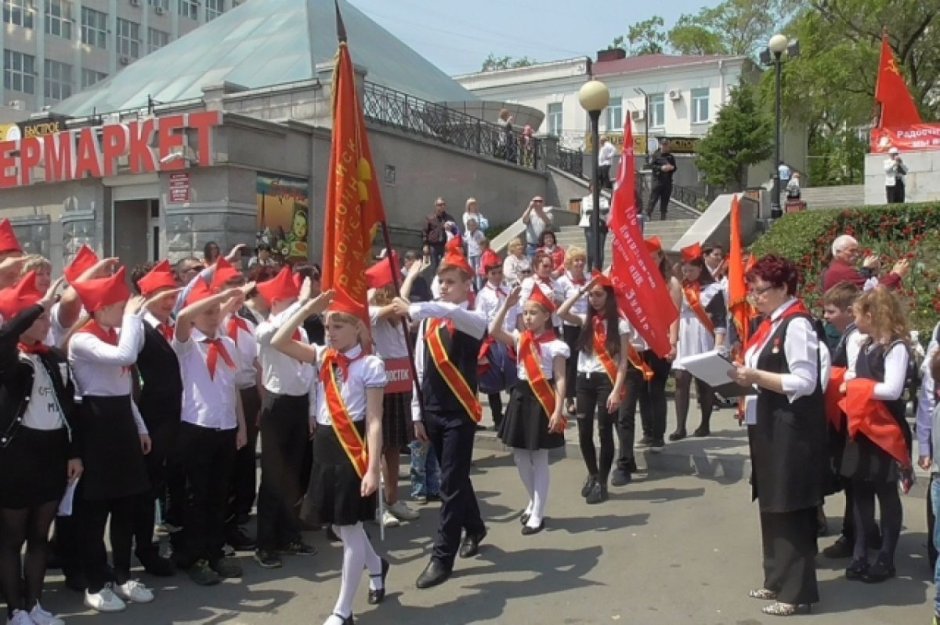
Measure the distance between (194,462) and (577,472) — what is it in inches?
159

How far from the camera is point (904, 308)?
592 centimetres

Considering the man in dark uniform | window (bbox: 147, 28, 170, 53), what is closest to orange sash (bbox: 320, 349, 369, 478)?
the man in dark uniform

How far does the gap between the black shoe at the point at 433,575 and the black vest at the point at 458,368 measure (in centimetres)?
95

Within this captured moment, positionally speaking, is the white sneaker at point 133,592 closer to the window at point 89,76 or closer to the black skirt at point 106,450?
the black skirt at point 106,450

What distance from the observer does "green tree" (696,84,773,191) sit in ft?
140

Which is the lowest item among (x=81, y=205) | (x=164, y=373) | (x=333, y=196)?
(x=164, y=373)

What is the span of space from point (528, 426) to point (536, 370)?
419 mm

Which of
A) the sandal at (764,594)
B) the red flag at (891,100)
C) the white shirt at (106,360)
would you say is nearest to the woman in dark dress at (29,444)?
the white shirt at (106,360)

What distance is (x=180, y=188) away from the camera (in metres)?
17.8

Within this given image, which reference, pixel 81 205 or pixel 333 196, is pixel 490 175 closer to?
pixel 81 205

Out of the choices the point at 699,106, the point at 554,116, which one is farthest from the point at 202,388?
the point at 554,116

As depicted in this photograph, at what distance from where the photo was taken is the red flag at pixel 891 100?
23.3 metres

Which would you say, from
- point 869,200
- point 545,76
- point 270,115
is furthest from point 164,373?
point 545,76

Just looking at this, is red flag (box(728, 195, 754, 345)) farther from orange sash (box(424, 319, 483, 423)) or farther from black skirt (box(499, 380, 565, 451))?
orange sash (box(424, 319, 483, 423))
